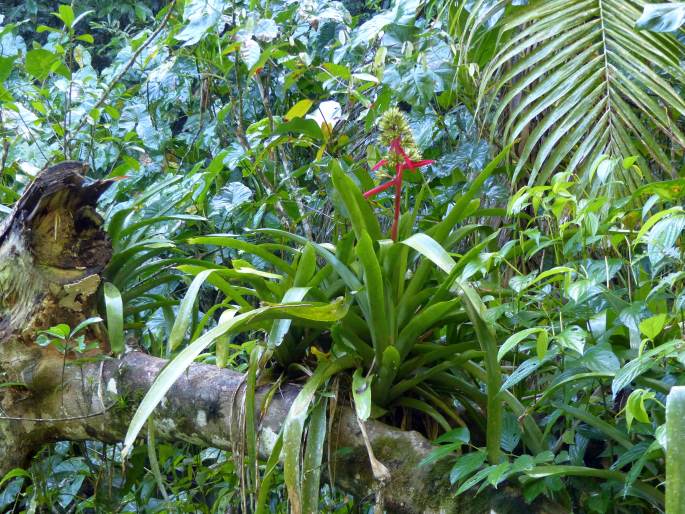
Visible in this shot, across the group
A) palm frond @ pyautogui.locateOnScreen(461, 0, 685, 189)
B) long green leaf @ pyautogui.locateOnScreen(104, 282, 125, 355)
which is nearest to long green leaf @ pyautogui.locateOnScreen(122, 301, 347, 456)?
long green leaf @ pyautogui.locateOnScreen(104, 282, 125, 355)

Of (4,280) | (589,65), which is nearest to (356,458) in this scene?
(4,280)

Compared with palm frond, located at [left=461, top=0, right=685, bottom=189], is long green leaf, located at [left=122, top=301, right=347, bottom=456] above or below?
below

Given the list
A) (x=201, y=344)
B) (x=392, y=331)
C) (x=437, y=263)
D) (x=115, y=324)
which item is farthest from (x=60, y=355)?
(x=437, y=263)

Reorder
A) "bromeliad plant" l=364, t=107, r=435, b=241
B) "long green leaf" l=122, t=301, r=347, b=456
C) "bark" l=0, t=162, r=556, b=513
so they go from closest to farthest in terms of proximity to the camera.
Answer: "long green leaf" l=122, t=301, r=347, b=456 < "bromeliad plant" l=364, t=107, r=435, b=241 < "bark" l=0, t=162, r=556, b=513

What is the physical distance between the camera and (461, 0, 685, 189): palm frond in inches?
66.8

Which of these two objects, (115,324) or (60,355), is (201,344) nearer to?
(115,324)

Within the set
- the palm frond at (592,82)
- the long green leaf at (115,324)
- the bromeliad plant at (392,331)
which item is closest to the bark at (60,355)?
the long green leaf at (115,324)

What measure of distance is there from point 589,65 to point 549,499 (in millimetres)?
1057

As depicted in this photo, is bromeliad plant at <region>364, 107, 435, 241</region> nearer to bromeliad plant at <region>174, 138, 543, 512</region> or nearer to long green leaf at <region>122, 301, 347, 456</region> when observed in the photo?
bromeliad plant at <region>174, 138, 543, 512</region>

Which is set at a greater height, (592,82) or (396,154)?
(592,82)

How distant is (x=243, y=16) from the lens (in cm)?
259

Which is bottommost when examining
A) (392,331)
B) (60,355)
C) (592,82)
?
(60,355)

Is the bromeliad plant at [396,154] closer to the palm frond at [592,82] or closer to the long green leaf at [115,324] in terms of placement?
the palm frond at [592,82]

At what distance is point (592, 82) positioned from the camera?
1771mm
